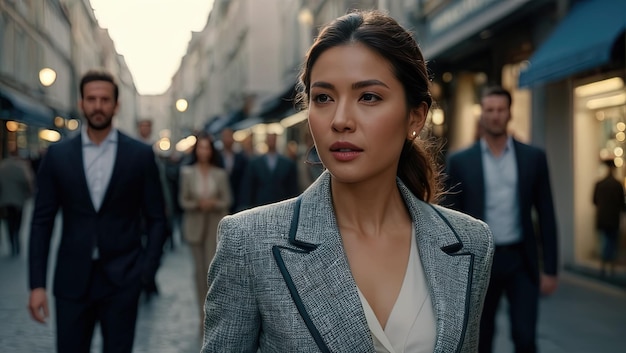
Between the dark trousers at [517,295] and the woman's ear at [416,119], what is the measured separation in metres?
2.92

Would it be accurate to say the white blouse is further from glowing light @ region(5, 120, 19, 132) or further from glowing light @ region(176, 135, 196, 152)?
glowing light @ region(5, 120, 19, 132)

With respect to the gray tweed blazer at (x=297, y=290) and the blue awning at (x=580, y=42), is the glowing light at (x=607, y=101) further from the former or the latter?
the gray tweed blazer at (x=297, y=290)

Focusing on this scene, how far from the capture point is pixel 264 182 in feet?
31.2

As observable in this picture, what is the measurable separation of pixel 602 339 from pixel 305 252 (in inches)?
233

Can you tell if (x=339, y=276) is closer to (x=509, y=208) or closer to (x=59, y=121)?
(x=509, y=208)

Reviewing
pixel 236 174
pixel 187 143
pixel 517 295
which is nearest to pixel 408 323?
pixel 517 295

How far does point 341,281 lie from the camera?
1.86 meters

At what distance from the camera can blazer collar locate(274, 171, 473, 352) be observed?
180 cm

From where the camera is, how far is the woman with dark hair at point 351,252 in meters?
1.83

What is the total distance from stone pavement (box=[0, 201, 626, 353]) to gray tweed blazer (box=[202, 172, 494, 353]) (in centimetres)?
479

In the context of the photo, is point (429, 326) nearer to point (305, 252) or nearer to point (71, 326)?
point (305, 252)

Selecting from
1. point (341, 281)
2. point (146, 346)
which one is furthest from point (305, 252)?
point (146, 346)

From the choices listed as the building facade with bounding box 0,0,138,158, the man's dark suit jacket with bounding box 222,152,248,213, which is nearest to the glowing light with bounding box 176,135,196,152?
the man's dark suit jacket with bounding box 222,152,248,213

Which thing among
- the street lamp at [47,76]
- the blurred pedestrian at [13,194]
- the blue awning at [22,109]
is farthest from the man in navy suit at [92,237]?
the blurred pedestrian at [13,194]
